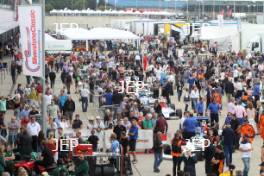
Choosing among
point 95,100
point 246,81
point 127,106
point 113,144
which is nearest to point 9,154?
point 113,144

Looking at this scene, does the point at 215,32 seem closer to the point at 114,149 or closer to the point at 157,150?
the point at 157,150

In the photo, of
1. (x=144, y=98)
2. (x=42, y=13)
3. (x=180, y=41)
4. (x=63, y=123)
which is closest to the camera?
(x=42, y=13)

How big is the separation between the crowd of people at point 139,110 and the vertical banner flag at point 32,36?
116cm

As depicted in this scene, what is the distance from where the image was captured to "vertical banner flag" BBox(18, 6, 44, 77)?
58.1ft

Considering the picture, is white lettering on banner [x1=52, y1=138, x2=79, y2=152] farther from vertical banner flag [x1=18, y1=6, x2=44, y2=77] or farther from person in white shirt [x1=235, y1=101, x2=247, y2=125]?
person in white shirt [x1=235, y1=101, x2=247, y2=125]

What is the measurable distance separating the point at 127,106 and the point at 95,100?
6.29 metres

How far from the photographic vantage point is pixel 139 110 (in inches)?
941

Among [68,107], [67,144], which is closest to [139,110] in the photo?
[68,107]

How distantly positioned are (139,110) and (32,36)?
682 centimetres

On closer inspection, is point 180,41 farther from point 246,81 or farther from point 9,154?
point 9,154

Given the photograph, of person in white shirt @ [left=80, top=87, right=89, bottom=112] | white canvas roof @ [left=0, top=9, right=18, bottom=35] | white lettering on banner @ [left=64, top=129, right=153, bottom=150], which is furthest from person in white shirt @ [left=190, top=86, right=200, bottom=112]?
white canvas roof @ [left=0, top=9, right=18, bottom=35]

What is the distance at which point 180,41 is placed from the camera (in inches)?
2741

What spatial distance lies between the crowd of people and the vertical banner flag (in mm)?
1161

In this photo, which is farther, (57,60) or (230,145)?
(57,60)
